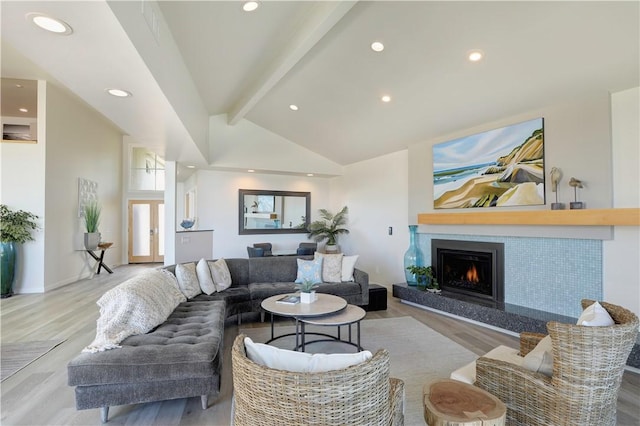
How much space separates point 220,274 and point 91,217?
4.89m

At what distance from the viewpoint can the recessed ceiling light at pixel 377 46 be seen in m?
3.32

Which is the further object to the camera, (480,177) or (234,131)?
(234,131)

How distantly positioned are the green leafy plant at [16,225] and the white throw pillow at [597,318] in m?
7.61

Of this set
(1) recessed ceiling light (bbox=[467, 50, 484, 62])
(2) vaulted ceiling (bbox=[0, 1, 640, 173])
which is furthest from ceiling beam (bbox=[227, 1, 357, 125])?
(1) recessed ceiling light (bbox=[467, 50, 484, 62])

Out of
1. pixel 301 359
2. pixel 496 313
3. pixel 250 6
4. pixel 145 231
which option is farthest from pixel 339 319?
pixel 145 231

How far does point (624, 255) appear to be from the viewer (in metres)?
3.08

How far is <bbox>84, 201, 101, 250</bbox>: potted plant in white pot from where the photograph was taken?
6.90 metres

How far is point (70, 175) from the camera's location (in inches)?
257

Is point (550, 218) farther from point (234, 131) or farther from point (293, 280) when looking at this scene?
point (234, 131)

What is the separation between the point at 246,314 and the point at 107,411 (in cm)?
209

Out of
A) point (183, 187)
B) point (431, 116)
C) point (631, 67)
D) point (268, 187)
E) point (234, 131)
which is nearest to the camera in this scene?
point (631, 67)

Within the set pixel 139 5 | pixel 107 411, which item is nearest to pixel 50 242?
pixel 107 411

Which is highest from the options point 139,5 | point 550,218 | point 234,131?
point 234,131

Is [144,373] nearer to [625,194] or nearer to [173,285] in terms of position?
[173,285]
